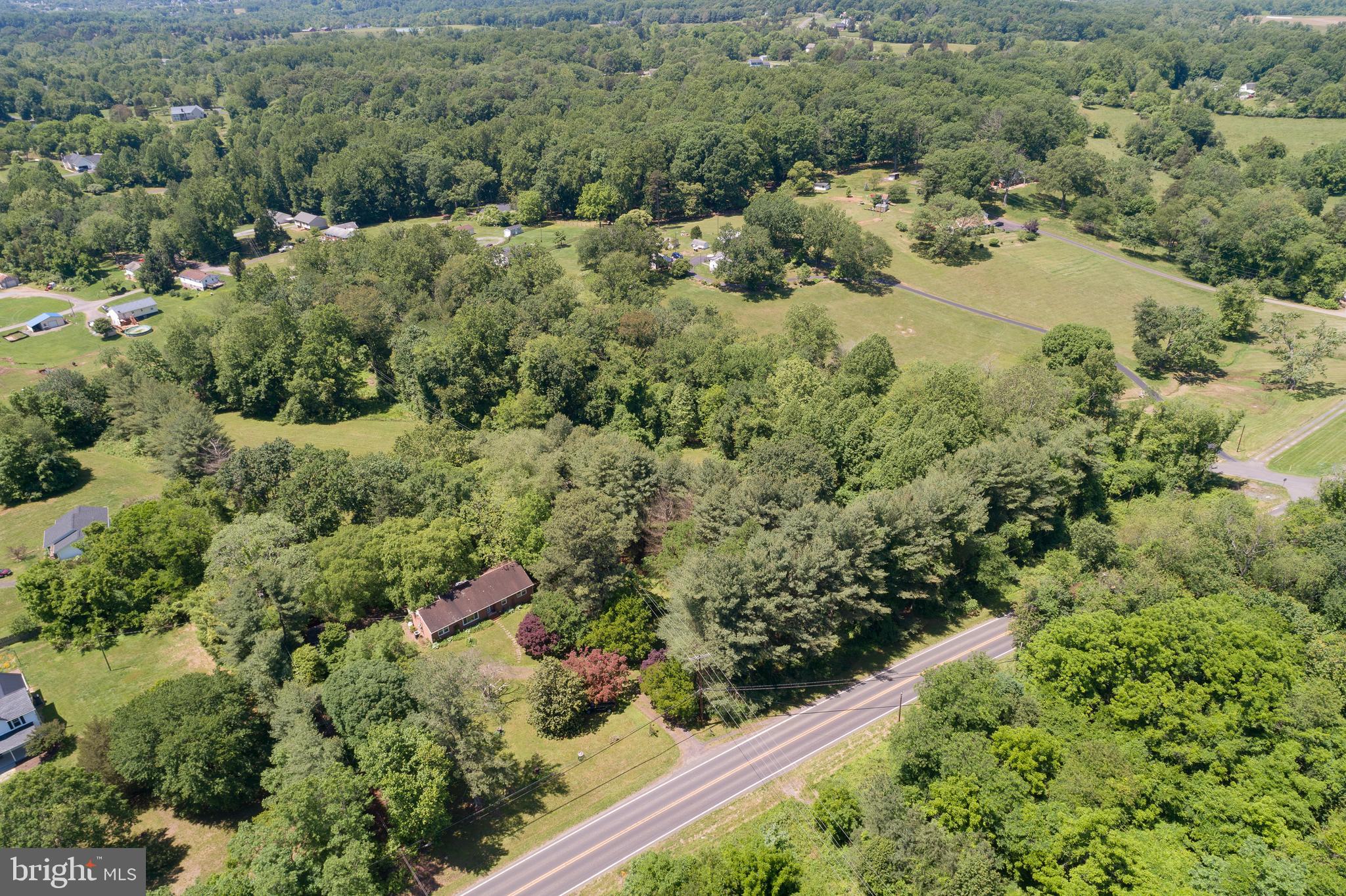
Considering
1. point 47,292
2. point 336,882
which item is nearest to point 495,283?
point 336,882

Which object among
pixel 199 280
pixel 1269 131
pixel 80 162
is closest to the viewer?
pixel 199 280

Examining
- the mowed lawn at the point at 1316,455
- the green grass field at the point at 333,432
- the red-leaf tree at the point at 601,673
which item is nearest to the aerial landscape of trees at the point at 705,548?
the red-leaf tree at the point at 601,673

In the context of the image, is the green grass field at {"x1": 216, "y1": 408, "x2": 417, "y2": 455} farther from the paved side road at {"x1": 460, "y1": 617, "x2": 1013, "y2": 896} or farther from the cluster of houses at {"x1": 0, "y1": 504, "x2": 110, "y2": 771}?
the paved side road at {"x1": 460, "y1": 617, "x2": 1013, "y2": 896}

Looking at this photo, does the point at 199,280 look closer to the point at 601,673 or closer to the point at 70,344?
the point at 70,344

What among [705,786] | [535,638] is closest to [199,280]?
[535,638]

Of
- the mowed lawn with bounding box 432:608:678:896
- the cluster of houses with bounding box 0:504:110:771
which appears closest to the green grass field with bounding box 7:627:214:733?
the cluster of houses with bounding box 0:504:110:771

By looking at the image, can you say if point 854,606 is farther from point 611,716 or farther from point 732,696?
point 611,716
